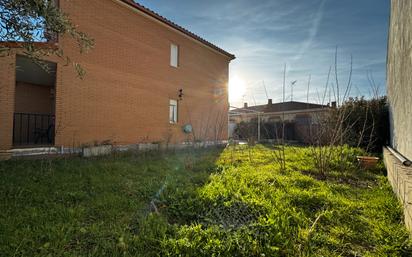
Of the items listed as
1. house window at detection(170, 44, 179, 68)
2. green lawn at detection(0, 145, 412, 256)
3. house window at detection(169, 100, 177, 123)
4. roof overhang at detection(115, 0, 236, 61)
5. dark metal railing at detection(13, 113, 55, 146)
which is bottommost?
green lawn at detection(0, 145, 412, 256)

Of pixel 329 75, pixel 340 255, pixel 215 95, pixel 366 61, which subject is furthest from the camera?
pixel 215 95

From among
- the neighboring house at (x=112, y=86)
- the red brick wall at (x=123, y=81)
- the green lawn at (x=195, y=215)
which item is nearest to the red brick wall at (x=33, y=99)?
the neighboring house at (x=112, y=86)

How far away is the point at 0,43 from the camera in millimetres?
3652

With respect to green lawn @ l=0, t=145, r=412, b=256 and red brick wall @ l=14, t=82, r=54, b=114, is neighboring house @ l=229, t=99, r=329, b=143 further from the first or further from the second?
green lawn @ l=0, t=145, r=412, b=256

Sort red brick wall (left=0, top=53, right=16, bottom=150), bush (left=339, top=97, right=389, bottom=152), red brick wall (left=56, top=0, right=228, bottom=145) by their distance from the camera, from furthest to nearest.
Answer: bush (left=339, top=97, right=389, bottom=152) < red brick wall (left=56, top=0, right=228, bottom=145) < red brick wall (left=0, top=53, right=16, bottom=150)

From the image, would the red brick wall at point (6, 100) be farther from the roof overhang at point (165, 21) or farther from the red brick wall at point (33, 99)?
the roof overhang at point (165, 21)

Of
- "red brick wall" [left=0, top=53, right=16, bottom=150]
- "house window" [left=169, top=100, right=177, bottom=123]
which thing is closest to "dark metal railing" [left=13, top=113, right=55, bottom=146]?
"red brick wall" [left=0, top=53, right=16, bottom=150]

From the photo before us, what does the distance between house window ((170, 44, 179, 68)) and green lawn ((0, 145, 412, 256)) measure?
26.5ft

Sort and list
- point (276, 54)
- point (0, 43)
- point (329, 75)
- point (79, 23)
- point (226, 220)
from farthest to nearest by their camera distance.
Result: point (276, 54)
point (79, 23)
point (329, 75)
point (0, 43)
point (226, 220)

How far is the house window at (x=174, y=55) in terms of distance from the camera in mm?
12219

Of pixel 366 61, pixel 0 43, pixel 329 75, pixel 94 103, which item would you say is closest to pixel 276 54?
pixel 366 61

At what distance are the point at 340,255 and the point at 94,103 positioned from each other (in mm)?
8620

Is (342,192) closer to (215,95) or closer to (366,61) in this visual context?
(366,61)

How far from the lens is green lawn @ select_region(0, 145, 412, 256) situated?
8.45 feet
